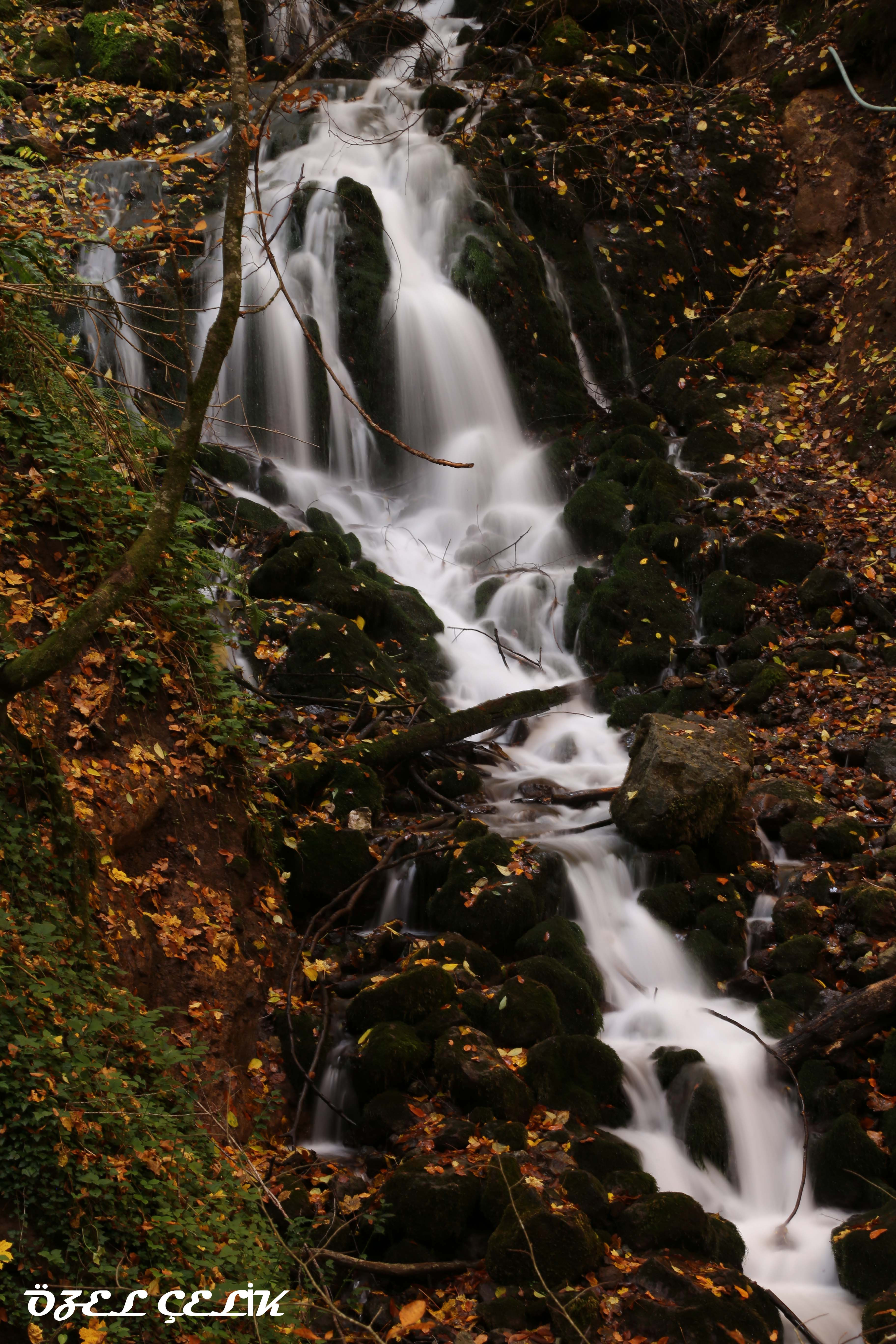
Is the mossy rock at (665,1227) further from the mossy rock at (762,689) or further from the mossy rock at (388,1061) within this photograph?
Answer: the mossy rock at (762,689)

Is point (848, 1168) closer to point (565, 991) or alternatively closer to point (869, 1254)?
point (869, 1254)

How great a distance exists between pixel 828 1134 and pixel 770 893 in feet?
6.87

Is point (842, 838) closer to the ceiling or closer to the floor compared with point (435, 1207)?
closer to the ceiling

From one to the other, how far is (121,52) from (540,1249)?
17523 mm

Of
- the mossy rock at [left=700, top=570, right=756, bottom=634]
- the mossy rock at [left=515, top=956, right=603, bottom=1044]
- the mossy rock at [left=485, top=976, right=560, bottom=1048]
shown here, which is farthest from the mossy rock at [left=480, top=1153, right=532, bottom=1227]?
the mossy rock at [left=700, top=570, right=756, bottom=634]

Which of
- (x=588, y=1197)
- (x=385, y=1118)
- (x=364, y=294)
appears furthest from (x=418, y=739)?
(x=364, y=294)

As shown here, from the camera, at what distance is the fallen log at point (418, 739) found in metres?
6.70

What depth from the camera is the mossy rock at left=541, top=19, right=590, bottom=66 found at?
1672 centimetres

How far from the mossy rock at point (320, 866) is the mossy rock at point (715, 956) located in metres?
2.33

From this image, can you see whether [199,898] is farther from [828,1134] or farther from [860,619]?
[860,619]

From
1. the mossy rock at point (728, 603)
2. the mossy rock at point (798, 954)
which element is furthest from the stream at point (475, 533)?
the mossy rock at point (728, 603)

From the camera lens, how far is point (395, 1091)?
490 centimetres

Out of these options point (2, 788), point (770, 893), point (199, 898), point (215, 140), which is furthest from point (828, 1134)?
point (215, 140)

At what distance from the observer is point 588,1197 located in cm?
426
